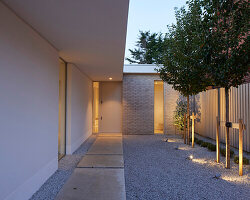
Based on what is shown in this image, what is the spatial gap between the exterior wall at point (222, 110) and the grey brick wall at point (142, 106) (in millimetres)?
1192

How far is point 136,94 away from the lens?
830cm

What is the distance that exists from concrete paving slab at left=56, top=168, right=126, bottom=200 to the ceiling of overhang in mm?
2366

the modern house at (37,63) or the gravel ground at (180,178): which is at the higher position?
→ the modern house at (37,63)

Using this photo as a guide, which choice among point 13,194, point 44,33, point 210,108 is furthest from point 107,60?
point 210,108

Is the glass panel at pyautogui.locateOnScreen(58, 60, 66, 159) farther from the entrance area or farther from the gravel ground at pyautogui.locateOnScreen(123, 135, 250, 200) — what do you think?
the entrance area

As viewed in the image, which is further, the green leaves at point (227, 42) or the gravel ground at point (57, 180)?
the green leaves at point (227, 42)

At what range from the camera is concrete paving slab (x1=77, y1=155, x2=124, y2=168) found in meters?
3.82

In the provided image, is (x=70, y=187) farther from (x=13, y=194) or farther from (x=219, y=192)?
(x=219, y=192)

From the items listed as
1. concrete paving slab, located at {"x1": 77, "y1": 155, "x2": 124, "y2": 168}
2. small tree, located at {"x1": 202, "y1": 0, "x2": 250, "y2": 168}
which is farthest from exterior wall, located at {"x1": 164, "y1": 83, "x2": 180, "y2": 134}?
small tree, located at {"x1": 202, "y1": 0, "x2": 250, "y2": 168}

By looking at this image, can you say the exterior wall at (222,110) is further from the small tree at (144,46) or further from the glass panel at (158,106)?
the small tree at (144,46)

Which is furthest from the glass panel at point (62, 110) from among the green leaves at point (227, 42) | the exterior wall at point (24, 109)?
the green leaves at point (227, 42)

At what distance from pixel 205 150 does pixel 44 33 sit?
4.90m

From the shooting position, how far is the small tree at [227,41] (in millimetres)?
3369

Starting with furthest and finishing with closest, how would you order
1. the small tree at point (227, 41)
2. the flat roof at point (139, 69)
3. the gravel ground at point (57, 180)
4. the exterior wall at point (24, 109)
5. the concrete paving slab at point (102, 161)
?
1. the flat roof at point (139, 69)
2. the concrete paving slab at point (102, 161)
3. the small tree at point (227, 41)
4. the gravel ground at point (57, 180)
5. the exterior wall at point (24, 109)
